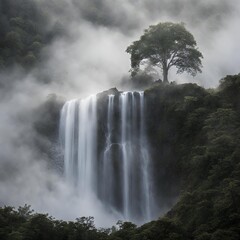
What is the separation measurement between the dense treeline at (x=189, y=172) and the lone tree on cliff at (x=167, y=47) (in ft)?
19.1

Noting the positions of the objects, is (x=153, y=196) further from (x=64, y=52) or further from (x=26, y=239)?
(x=64, y=52)

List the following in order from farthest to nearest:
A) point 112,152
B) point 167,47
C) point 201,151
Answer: point 167,47 < point 112,152 < point 201,151

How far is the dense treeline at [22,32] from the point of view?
71.1 meters

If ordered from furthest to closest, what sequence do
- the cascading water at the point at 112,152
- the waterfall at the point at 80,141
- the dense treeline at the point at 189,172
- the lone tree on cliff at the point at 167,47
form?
1. the lone tree on cliff at the point at 167,47
2. the waterfall at the point at 80,141
3. the cascading water at the point at 112,152
4. the dense treeline at the point at 189,172

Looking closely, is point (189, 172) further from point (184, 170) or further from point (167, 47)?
point (167, 47)

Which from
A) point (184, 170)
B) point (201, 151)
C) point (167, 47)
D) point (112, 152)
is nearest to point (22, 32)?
point (167, 47)

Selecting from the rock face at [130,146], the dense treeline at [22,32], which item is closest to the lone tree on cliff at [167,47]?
the rock face at [130,146]

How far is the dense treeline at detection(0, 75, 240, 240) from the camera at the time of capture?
23.5m

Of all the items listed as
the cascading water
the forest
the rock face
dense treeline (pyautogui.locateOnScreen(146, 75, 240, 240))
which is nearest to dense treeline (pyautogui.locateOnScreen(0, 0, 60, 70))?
the forest

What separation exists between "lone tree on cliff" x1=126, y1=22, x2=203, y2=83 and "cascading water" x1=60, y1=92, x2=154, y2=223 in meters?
6.44

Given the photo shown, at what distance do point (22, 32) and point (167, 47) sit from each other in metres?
37.4

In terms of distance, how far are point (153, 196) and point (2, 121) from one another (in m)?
22.0

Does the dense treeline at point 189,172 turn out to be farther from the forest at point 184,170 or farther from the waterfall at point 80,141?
the waterfall at point 80,141

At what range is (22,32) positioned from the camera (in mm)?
76500
